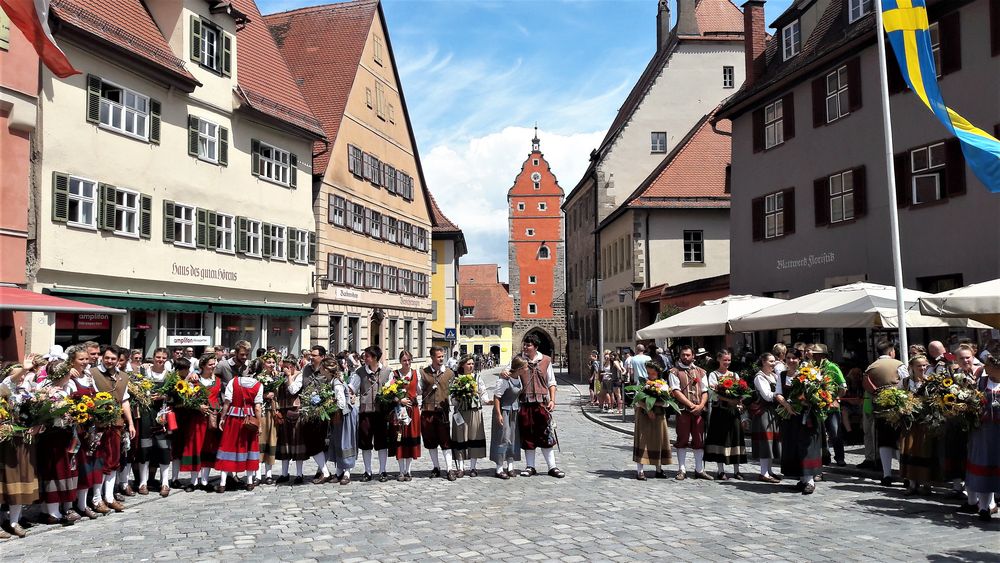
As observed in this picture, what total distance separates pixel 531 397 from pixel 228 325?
56.4ft

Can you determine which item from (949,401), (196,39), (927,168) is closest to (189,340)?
(196,39)

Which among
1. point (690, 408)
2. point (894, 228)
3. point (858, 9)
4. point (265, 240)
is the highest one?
point (858, 9)

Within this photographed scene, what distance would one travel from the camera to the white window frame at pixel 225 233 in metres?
26.8

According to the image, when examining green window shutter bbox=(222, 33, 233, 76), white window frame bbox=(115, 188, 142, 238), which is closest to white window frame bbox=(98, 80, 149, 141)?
white window frame bbox=(115, 188, 142, 238)

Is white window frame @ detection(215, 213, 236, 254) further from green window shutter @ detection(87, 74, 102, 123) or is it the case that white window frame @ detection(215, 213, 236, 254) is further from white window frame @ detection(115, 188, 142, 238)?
green window shutter @ detection(87, 74, 102, 123)

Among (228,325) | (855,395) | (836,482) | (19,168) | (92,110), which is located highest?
(92,110)

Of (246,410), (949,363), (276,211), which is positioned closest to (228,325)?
(276,211)

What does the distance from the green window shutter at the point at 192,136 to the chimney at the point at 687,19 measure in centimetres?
2989

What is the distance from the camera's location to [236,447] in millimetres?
11930

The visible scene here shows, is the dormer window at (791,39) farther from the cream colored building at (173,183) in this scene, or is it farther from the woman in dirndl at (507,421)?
the woman in dirndl at (507,421)

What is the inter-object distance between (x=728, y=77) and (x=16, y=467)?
141ft

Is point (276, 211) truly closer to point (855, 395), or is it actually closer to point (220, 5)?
point (220, 5)

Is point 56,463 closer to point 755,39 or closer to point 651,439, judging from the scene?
point 651,439

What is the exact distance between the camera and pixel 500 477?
42.4ft
